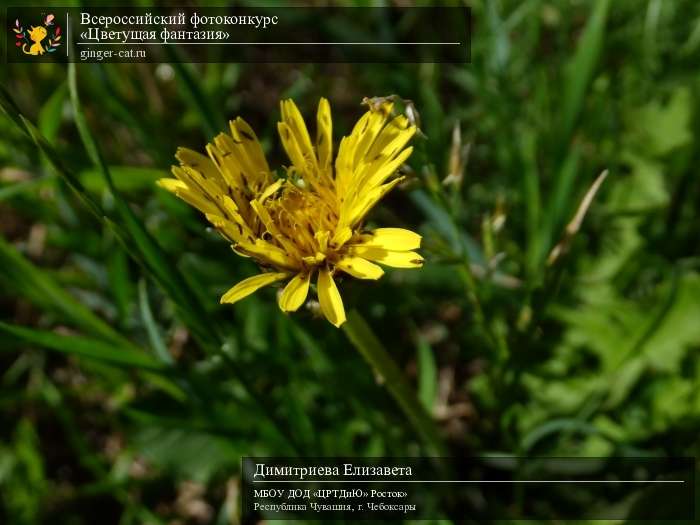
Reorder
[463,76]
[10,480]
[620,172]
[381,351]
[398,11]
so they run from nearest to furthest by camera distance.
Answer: [381,351] → [10,480] → [620,172] → [463,76] → [398,11]

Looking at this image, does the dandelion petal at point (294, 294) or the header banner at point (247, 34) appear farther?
the header banner at point (247, 34)

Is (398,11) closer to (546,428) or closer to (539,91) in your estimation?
(539,91)

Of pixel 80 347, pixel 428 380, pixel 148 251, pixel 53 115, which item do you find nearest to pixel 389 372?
pixel 428 380

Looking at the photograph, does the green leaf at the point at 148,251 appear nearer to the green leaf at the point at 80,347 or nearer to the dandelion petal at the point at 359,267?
the green leaf at the point at 80,347

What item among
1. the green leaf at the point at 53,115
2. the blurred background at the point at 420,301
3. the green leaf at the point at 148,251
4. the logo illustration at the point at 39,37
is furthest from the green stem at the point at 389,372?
the logo illustration at the point at 39,37

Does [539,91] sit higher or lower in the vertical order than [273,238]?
higher

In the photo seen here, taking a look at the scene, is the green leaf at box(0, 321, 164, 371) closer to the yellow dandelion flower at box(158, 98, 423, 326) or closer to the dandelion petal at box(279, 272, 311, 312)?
the yellow dandelion flower at box(158, 98, 423, 326)

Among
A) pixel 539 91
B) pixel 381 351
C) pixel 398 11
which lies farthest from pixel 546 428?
pixel 398 11

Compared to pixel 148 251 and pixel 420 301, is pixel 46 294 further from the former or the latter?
pixel 420 301
